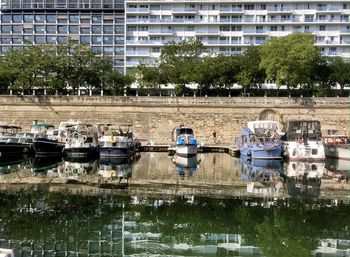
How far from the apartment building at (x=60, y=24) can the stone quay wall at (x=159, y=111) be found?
159 ft

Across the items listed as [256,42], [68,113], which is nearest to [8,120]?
[68,113]

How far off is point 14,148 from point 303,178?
23.4 meters

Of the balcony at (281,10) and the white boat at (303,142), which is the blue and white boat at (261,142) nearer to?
the white boat at (303,142)

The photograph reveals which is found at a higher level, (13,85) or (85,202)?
(13,85)

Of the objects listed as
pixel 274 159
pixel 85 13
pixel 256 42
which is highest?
pixel 85 13

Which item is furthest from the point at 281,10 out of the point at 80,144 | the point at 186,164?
the point at 186,164

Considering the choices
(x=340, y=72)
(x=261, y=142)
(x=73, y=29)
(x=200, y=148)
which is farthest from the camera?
(x=73, y=29)

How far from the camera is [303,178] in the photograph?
2620cm

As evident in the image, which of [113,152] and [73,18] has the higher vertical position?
[73,18]

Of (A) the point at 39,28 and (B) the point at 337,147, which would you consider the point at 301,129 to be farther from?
(A) the point at 39,28

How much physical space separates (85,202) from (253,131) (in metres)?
23.8

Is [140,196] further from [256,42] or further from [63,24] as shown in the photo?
[63,24]

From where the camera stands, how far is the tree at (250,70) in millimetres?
58250

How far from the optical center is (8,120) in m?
50.0
